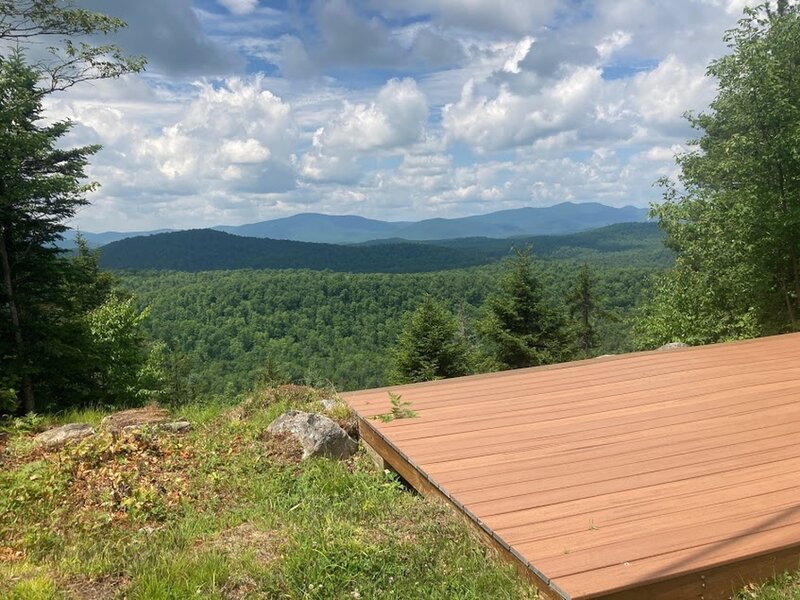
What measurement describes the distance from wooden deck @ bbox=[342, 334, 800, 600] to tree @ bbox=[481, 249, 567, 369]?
50.0 feet

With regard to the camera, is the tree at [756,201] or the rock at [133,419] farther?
the tree at [756,201]

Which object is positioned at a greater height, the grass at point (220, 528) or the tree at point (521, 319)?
the grass at point (220, 528)

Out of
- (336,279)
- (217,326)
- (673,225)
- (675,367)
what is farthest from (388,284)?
(675,367)

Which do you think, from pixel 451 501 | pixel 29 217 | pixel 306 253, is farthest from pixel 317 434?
pixel 306 253

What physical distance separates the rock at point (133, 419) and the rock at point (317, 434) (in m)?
1.11

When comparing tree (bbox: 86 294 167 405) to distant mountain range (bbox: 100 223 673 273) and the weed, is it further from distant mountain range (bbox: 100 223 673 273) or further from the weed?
distant mountain range (bbox: 100 223 673 273)

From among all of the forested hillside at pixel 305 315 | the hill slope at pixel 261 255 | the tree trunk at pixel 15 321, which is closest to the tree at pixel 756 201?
the tree trunk at pixel 15 321

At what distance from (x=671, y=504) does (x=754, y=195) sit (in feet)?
27.2

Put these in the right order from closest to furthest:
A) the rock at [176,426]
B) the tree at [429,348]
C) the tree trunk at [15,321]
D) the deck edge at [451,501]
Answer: the deck edge at [451,501] → the rock at [176,426] → the tree trunk at [15,321] → the tree at [429,348]

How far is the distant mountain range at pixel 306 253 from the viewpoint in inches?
6078

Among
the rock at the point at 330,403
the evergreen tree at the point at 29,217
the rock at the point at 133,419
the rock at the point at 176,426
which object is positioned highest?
the evergreen tree at the point at 29,217

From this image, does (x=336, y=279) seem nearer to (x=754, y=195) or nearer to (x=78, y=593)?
(x=754, y=195)

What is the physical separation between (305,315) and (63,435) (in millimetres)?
74112

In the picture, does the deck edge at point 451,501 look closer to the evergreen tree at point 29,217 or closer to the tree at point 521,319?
A: the evergreen tree at point 29,217
